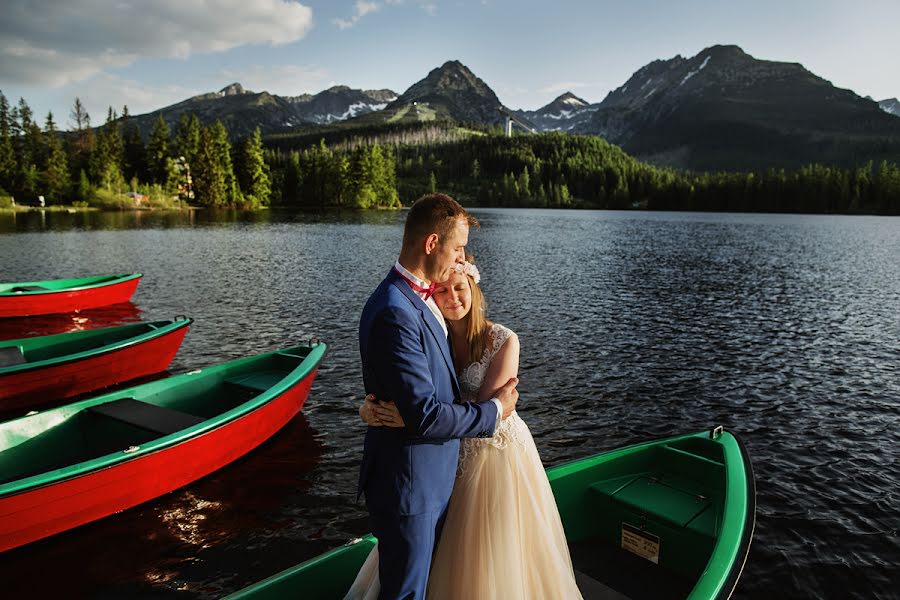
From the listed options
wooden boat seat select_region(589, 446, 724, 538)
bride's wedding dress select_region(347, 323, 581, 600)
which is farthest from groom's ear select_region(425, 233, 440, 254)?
wooden boat seat select_region(589, 446, 724, 538)

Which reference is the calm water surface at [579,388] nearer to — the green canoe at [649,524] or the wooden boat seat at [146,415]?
the wooden boat seat at [146,415]

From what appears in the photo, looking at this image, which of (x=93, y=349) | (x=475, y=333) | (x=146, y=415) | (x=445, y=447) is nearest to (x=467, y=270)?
(x=475, y=333)

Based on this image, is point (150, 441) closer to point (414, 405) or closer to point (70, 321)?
point (414, 405)

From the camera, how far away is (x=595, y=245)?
194ft

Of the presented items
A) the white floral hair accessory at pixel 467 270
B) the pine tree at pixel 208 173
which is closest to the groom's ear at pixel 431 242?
the white floral hair accessory at pixel 467 270

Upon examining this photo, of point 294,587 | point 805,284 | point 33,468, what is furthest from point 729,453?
point 805,284

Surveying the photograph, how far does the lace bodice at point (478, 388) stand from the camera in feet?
13.6

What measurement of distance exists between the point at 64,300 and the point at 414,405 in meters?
25.0

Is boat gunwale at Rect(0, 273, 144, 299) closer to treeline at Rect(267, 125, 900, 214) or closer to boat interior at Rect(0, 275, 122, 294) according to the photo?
boat interior at Rect(0, 275, 122, 294)

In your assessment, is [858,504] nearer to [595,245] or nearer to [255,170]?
[595,245]

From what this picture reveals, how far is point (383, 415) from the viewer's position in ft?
10.5

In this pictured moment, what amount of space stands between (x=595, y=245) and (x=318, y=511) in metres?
53.4

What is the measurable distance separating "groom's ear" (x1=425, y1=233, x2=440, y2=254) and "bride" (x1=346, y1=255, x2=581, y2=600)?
0.47 m

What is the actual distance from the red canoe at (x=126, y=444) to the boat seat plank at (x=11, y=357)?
176 inches
